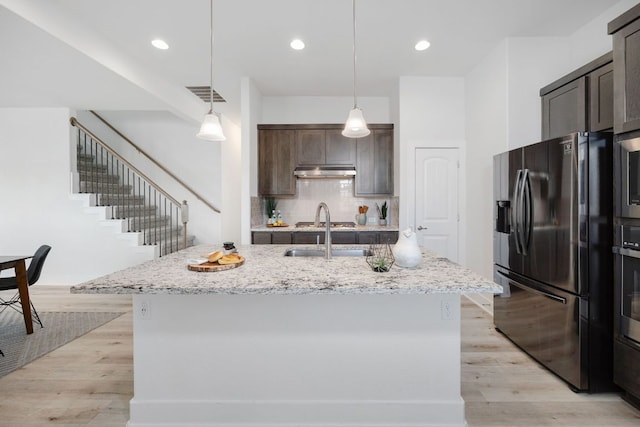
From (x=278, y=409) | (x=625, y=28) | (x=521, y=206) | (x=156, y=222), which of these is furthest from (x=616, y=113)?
(x=156, y=222)

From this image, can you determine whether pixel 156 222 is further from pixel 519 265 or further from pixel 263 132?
pixel 519 265

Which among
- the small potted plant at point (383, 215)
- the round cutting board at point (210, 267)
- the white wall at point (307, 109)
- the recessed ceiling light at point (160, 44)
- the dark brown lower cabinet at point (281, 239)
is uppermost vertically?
the recessed ceiling light at point (160, 44)

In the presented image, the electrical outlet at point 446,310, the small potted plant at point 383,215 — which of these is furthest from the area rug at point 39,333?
the small potted plant at point 383,215

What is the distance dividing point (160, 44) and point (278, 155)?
1.97 meters

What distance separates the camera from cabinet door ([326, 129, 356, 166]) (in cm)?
483

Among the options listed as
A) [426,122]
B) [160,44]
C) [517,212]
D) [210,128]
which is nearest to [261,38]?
[160,44]

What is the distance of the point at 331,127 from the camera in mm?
4828

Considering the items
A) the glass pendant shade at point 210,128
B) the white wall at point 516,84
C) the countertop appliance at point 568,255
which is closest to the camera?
the countertop appliance at point 568,255

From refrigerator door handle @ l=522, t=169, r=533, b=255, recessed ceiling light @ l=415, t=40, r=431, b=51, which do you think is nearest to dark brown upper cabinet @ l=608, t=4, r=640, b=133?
refrigerator door handle @ l=522, t=169, r=533, b=255

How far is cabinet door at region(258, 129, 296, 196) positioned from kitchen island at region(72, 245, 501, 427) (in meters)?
3.05

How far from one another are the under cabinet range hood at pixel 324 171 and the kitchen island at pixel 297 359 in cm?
300

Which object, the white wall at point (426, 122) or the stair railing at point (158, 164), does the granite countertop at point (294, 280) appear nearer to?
the white wall at point (426, 122)

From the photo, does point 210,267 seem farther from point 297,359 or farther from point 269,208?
point 269,208

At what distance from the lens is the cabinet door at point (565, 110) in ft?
9.08
